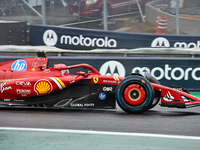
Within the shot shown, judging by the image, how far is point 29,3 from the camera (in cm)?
1708

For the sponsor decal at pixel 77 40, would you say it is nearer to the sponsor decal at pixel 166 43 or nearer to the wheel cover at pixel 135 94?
the sponsor decal at pixel 166 43

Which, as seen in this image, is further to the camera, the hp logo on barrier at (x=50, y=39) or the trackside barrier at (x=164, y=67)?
the hp logo on barrier at (x=50, y=39)

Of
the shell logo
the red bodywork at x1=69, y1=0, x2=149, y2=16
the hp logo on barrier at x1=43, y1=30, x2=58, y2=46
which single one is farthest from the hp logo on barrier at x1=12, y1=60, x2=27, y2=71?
the hp logo on barrier at x1=43, y1=30, x2=58, y2=46

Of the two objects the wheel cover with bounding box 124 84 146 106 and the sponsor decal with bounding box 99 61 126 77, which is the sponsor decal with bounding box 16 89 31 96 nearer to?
the wheel cover with bounding box 124 84 146 106

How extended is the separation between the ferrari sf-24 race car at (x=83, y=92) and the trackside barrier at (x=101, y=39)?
1011 centimetres

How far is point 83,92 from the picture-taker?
24.3 feet

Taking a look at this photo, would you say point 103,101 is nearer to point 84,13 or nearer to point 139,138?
point 139,138

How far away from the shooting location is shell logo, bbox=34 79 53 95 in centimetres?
739

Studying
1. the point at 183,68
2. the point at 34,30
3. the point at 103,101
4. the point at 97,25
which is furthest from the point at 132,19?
the point at 103,101

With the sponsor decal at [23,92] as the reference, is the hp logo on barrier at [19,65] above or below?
above

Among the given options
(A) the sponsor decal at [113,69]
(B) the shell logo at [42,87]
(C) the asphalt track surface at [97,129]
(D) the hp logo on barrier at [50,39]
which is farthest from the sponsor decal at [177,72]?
(D) the hp logo on barrier at [50,39]

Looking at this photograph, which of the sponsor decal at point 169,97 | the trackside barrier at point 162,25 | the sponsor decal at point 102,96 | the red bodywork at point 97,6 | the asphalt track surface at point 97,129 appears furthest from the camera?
the trackside barrier at point 162,25

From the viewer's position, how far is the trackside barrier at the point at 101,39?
17.6 metres

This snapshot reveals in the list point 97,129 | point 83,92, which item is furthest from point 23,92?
point 97,129
